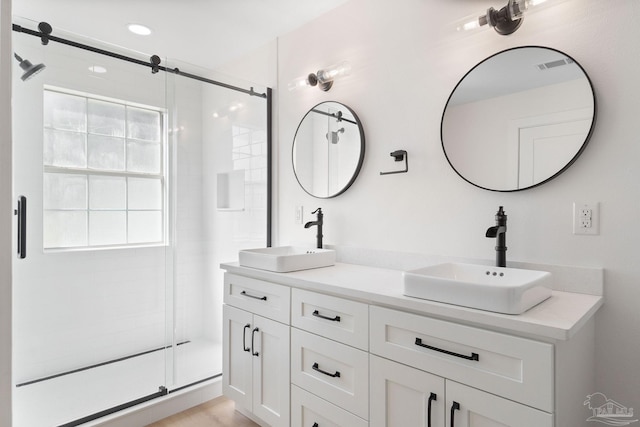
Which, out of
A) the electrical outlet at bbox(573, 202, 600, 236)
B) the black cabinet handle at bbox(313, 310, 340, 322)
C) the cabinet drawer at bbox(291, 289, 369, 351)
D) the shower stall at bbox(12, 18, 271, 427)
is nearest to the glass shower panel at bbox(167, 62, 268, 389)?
the shower stall at bbox(12, 18, 271, 427)

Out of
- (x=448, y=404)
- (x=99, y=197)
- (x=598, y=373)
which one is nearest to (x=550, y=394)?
(x=448, y=404)

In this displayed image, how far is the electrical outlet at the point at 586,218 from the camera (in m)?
1.42

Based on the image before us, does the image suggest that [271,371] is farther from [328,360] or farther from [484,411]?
[484,411]

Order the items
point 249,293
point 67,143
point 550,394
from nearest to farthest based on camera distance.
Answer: point 550,394, point 249,293, point 67,143

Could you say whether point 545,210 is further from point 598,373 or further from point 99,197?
point 99,197

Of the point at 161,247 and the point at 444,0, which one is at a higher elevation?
the point at 444,0

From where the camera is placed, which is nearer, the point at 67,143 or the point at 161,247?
the point at 67,143

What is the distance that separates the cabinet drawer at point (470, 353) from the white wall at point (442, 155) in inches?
23.6

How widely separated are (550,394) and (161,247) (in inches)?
92.6

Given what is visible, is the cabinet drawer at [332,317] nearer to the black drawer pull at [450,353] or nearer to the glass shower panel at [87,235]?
the black drawer pull at [450,353]

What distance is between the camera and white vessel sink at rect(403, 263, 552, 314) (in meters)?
1.12

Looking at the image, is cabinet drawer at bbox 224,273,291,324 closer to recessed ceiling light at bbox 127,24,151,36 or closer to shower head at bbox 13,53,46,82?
shower head at bbox 13,53,46,82

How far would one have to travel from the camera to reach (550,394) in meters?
1.02

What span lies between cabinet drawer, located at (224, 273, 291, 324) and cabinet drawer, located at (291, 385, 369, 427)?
356 millimetres
